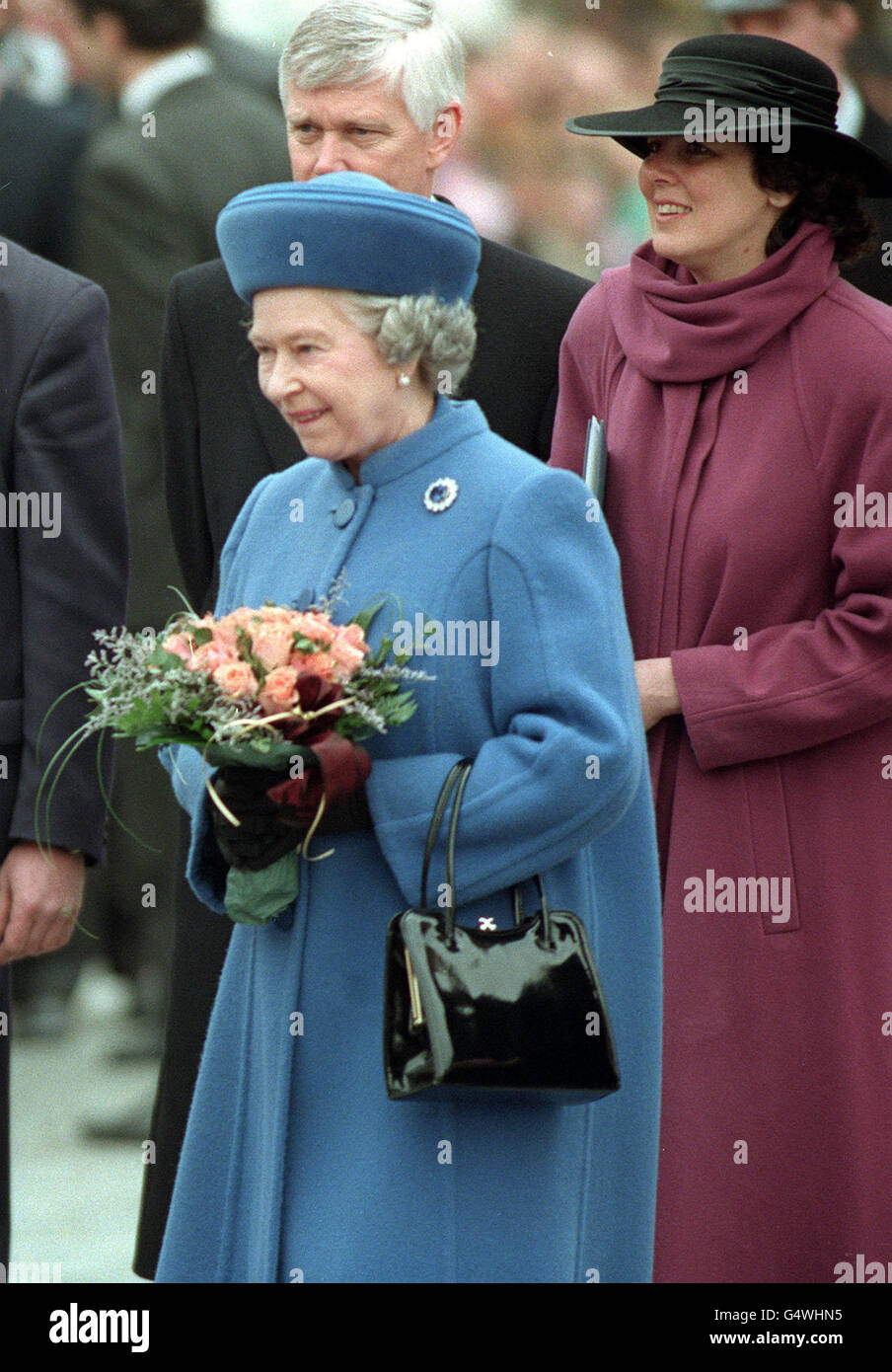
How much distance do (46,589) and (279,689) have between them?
108 cm

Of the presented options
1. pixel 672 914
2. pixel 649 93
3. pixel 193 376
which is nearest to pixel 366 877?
pixel 672 914

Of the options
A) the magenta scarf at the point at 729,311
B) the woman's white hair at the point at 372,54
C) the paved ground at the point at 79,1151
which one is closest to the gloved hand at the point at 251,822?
the magenta scarf at the point at 729,311

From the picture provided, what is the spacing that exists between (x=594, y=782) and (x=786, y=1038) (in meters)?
1.02

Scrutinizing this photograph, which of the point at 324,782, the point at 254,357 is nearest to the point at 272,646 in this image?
the point at 324,782

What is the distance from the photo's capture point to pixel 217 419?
16.4 feet

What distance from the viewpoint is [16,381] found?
4.42 metres

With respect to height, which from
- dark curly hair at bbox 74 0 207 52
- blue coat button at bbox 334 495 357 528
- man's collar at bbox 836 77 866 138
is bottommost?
blue coat button at bbox 334 495 357 528

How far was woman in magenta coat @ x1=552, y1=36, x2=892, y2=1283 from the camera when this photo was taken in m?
4.38

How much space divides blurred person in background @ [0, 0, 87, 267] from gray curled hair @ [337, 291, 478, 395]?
271cm

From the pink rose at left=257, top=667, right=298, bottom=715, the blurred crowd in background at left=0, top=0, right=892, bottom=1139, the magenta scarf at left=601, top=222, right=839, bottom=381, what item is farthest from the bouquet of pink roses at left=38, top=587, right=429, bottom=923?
the blurred crowd in background at left=0, top=0, right=892, bottom=1139

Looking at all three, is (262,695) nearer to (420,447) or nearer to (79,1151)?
(420,447)

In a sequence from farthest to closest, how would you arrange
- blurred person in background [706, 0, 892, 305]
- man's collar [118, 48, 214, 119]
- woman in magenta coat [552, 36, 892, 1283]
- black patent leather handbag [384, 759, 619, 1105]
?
1. man's collar [118, 48, 214, 119]
2. blurred person in background [706, 0, 892, 305]
3. woman in magenta coat [552, 36, 892, 1283]
4. black patent leather handbag [384, 759, 619, 1105]

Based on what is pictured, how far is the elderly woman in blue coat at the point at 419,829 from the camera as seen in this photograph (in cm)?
359

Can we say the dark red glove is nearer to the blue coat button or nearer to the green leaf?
the green leaf
